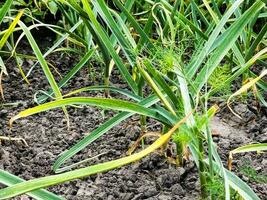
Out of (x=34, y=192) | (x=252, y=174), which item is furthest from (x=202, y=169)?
(x=34, y=192)

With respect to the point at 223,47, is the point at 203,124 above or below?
below

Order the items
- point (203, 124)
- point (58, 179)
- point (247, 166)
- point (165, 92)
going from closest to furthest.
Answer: point (58, 179) < point (203, 124) < point (165, 92) < point (247, 166)

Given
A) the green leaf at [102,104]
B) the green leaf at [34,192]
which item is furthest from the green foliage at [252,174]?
the green leaf at [34,192]

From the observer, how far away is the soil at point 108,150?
4.29ft

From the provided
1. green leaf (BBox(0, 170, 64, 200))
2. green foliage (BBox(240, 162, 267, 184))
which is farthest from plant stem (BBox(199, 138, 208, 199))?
green leaf (BBox(0, 170, 64, 200))

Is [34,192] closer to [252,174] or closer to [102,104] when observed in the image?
[102,104]

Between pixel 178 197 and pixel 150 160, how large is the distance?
141mm

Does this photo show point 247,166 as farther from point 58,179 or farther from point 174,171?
point 58,179

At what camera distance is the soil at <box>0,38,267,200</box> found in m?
1.31

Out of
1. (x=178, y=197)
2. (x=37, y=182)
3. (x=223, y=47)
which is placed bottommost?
(x=178, y=197)

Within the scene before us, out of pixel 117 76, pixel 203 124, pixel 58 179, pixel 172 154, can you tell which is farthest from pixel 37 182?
pixel 117 76

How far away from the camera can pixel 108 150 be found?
4.76 feet

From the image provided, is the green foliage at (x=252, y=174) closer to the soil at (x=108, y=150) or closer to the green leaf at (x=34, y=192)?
the soil at (x=108, y=150)

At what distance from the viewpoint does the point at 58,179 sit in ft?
2.77
